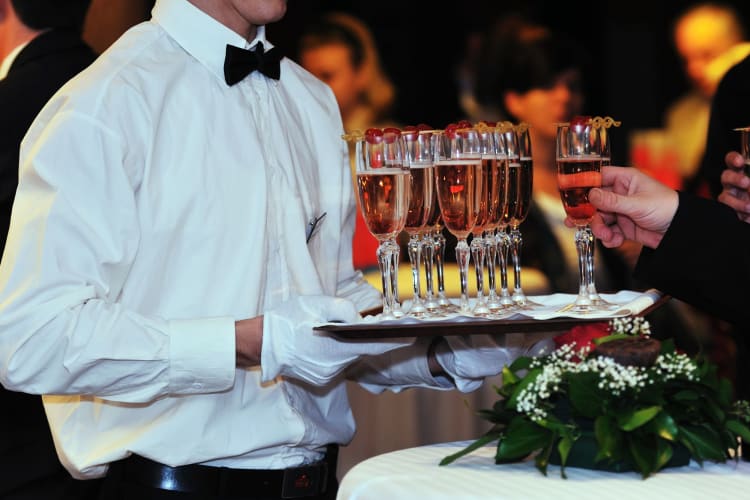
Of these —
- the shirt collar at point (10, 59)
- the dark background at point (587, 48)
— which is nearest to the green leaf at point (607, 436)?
the shirt collar at point (10, 59)

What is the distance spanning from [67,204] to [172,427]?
0.49m

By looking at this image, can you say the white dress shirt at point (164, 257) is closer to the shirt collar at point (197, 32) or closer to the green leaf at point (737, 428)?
the shirt collar at point (197, 32)

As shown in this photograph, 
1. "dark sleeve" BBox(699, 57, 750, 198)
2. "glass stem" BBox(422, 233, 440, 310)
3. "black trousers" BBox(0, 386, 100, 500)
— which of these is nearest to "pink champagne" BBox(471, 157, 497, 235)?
"glass stem" BBox(422, 233, 440, 310)

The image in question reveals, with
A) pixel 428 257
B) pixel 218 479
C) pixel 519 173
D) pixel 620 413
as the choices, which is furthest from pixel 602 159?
pixel 218 479

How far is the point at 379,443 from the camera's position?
15.6 ft

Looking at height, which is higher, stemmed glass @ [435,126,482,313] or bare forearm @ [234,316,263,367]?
stemmed glass @ [435,126,482,313]

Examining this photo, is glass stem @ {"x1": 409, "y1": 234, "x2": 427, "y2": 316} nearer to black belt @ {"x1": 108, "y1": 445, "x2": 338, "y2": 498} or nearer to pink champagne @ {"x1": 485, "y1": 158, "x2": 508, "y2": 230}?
pink champagne @ {"x1": 485, "y1": 158, "x2": 508, "y2": 230}

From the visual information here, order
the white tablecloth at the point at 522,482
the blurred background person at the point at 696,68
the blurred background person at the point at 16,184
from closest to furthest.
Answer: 1. the white tablecloth at the point at 522,482
2. the blurred background person at the point at 16,184
3. the blurred background person at the point at 696,68

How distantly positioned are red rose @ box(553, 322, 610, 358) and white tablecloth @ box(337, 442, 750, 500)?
0.22m

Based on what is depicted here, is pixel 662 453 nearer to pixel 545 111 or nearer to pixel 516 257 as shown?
pixel 516 257

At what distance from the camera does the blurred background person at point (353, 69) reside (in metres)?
6.46

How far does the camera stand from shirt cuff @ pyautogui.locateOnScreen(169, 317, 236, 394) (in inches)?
85.0

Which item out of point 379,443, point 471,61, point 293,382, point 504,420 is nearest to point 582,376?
point 504,420

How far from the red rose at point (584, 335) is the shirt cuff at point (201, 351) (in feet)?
2.09
